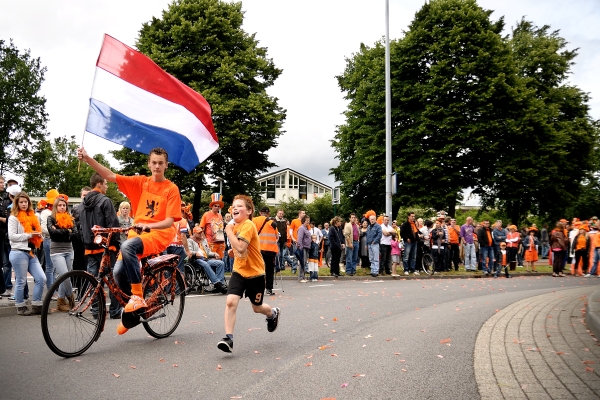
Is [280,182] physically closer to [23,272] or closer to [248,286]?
[23,272]

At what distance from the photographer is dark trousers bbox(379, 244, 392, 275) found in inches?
A: 838

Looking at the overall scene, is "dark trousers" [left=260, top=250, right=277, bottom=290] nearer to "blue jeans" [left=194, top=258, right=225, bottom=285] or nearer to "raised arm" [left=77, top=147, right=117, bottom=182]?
"blue jeans" [left=194, top=258, right=225, bottom=285]

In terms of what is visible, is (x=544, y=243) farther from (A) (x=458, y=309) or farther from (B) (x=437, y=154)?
(A) (x=458, y=309)

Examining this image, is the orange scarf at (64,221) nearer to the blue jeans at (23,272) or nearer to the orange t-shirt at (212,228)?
the blue jeans at (23,272)

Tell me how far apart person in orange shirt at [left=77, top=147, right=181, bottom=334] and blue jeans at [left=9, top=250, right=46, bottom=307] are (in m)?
3.52

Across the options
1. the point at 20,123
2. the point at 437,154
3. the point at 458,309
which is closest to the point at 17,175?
the point at 20,123

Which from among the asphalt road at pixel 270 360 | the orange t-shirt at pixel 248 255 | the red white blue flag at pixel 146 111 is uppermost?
the red white blue flag at pixel 146 111

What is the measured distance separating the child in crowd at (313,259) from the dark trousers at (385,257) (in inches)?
126

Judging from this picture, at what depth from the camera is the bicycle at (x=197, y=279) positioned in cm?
1348

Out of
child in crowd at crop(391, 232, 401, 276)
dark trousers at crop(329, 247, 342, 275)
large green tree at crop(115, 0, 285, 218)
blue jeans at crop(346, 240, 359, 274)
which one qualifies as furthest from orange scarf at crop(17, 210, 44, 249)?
large green tree at crop(115, 0, 285, 218)

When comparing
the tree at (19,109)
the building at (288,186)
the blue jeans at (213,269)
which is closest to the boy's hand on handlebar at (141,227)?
the blue jeans at (213,269)

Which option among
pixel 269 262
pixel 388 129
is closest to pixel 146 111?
pixel 269 262

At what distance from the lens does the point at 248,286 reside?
6836mm

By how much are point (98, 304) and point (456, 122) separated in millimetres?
30068
